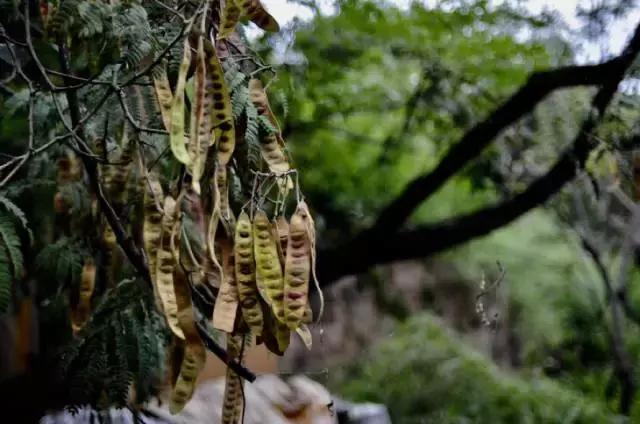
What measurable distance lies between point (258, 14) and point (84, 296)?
2.71 ft

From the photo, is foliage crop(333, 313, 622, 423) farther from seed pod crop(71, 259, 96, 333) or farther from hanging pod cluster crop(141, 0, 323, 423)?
hanging pod cluster crop(141, 0, 323, 423)

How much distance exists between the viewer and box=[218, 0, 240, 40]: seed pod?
128 centimetres

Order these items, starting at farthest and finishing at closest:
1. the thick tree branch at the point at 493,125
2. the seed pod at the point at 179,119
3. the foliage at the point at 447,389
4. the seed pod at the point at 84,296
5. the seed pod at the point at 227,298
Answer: the foliage at the point at 447,389
the thick tree branch at the point at 493,125
the seed pod at the point at 84,296
the seed pod at the point at 227,298
the seed pod at the point at 179,119

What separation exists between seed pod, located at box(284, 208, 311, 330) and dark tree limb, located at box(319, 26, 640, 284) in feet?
5.42

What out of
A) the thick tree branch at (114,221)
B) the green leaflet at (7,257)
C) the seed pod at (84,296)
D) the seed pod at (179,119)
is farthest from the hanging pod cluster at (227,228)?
the seed pod at (84,296)

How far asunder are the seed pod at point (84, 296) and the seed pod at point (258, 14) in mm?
779

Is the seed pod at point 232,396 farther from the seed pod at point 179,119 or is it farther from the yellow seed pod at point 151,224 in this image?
the seed pod at point 179,119

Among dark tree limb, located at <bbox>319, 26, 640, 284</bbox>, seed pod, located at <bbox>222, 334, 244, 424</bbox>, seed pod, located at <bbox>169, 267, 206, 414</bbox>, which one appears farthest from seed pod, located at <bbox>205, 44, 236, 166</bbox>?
dark tree limb, located at <bbox>319, 26, 640, 284</bbox>

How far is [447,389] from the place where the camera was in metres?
4.06

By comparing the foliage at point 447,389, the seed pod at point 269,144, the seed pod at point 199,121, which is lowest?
the foliage at point 447,389

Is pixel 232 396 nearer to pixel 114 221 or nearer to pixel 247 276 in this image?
pixel 247 276

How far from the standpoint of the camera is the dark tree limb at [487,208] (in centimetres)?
260

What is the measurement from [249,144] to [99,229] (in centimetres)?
71

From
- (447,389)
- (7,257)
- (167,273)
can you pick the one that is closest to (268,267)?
(167,273)
